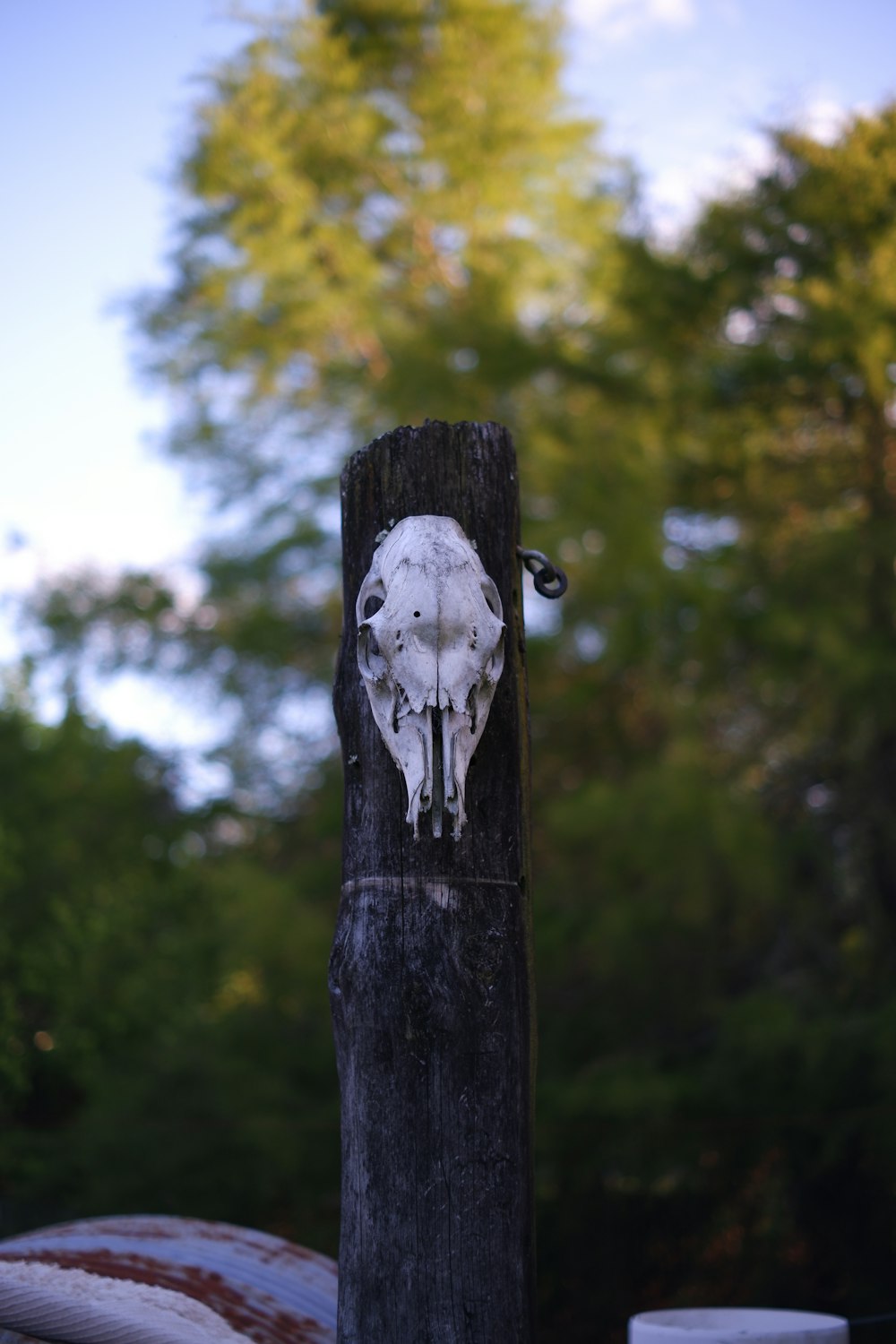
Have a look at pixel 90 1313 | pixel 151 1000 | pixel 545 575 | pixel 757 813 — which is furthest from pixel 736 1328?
pixel 151 1000

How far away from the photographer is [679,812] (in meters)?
7.94

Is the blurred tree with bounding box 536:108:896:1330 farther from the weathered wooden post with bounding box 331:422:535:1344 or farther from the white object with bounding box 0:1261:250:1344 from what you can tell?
the weathered wooden post with bounding box 331:422:535:1344

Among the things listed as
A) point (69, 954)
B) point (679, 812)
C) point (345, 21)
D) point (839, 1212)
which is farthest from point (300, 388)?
point (839, 1212)

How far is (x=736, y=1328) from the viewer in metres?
3.35

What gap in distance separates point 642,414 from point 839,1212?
5605mm

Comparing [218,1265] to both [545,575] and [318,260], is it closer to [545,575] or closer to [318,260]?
[545,575]

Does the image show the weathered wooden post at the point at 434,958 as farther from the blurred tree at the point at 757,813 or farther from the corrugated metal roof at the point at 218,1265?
the blurred tree at the point at 757,813

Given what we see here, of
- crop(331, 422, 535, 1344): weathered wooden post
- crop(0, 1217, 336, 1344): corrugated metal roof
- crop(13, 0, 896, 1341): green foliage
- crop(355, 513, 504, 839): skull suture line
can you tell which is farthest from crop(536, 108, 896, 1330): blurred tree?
crop(355, 513, 504, 839): skull suture line

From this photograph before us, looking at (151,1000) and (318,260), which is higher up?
(318,260)

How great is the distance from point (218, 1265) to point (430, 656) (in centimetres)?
211

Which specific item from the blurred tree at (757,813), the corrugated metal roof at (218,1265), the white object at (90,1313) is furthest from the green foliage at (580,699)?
the white object at (90,1313)

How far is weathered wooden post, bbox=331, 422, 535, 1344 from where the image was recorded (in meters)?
2.54

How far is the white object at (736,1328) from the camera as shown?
115 inches

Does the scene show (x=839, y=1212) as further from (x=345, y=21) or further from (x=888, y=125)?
(x=345, y=21)
